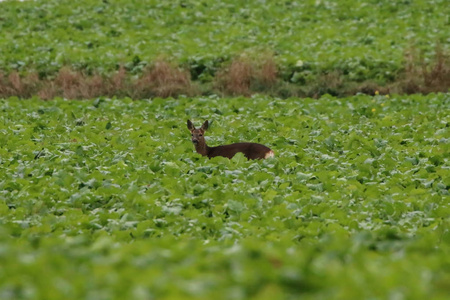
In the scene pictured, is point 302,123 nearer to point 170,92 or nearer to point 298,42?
point 170,92

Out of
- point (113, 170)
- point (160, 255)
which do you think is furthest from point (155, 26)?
point (160, 255)

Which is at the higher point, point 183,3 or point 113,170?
point 113,170

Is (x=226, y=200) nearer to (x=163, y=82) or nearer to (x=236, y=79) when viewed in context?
(x=163, y=82)

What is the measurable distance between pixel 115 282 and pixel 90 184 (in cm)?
535

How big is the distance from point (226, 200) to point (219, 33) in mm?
18115

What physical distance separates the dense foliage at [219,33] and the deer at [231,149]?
380 inches

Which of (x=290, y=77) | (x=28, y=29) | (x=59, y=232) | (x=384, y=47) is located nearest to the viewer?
(x=59, y=232)

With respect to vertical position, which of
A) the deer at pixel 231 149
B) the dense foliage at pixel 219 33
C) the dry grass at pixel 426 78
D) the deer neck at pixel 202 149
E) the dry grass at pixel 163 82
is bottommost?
the dense foliage at pixel 219 33

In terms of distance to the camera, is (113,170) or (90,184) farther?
(113,170)

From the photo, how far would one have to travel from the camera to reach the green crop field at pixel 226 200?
457 centimetres

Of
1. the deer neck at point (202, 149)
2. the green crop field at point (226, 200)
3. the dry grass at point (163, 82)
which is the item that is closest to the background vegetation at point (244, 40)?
the dry grass at point (163, 82)

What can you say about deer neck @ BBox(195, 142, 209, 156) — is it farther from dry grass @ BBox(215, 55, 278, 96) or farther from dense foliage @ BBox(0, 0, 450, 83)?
dense foliage @ BBox(0, 0, 450, 83)

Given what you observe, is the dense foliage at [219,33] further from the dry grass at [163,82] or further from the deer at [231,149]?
the deer at [231,149]

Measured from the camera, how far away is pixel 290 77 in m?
22.0
